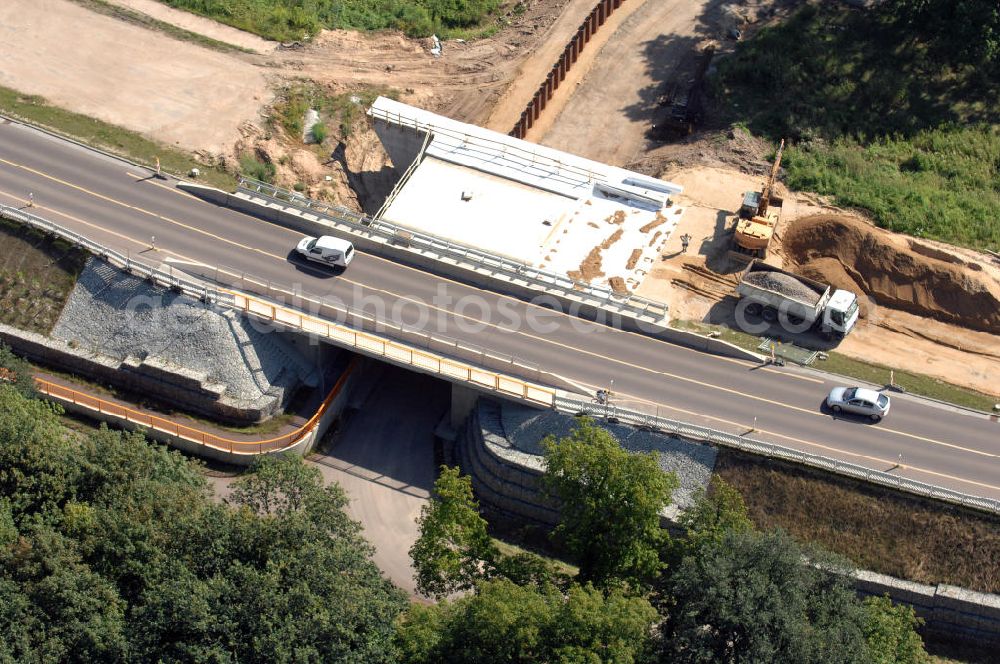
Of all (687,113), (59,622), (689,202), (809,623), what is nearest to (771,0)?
(687,113)

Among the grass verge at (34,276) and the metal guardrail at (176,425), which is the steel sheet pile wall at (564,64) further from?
the grass verge at (34,276)

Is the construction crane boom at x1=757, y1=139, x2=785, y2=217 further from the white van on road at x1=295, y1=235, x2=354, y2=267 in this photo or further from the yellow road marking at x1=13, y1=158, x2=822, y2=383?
the white van on road at x1=295, y1=235, x2=354, y2=267

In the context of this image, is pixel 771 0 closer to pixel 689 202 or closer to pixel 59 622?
pixel 689 202

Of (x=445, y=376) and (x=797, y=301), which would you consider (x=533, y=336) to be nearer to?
(x=445, y=376)

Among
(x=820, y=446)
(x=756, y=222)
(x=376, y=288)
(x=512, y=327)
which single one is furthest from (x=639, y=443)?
(x=756, y=222)

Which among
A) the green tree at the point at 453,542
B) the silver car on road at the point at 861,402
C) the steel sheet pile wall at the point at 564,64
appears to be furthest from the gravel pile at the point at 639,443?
the steel sheet pile wall at the point at 564,64

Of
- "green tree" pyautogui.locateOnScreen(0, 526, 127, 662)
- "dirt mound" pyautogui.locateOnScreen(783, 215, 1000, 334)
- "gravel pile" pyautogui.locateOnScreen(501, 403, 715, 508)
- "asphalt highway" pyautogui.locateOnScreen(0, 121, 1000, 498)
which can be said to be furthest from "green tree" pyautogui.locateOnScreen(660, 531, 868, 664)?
"dirt mound" pyautogui.locateOnScreen(783, 215, 1000, 334)
